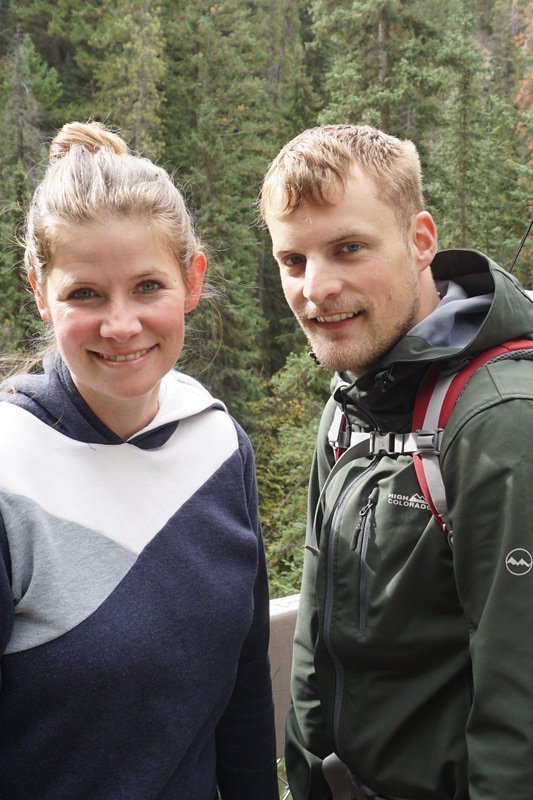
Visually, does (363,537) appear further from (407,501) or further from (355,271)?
(355,271)

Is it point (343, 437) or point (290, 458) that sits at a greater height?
point (343, 437)

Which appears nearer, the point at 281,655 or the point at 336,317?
the point at 336,317

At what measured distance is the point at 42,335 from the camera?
229 cm

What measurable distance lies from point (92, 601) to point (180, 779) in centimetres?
52

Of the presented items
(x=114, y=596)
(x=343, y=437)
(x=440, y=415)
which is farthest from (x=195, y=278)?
(x=114, y=596)

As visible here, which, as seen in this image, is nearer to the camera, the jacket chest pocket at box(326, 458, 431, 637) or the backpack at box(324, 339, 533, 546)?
the backpack at box(324, 339, 533, 546)

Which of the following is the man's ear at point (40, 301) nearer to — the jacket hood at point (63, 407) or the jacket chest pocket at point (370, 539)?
the jacket hood at point (63, 407)

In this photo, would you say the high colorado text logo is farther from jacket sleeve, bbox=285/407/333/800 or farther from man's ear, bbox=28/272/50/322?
man's ear, bbox=28/272/50/322

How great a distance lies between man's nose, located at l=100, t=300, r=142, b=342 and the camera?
1.89m

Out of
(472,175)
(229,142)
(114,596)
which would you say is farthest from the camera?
(229,142)

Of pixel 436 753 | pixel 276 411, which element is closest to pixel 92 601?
pixel 436 753

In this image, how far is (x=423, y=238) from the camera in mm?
2279

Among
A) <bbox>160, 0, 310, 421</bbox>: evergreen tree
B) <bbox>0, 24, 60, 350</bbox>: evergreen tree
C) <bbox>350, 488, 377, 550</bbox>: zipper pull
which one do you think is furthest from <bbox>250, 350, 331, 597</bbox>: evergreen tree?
<bbox>350, 488, 377, 550</bbox>: zipper pull

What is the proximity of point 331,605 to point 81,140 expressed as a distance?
1.29m
